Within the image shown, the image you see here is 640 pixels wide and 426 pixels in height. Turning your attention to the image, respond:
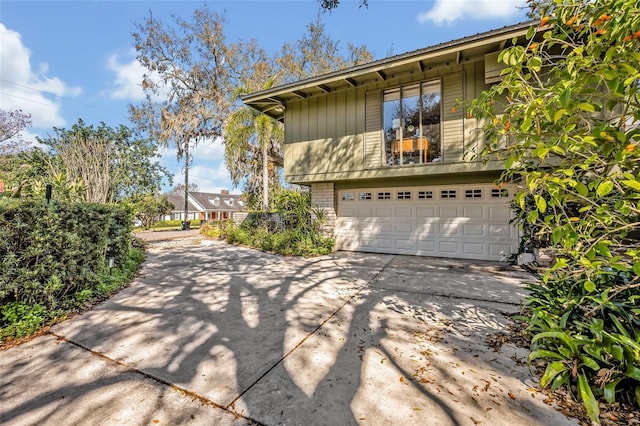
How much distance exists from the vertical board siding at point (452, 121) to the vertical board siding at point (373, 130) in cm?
164

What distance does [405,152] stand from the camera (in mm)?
7453

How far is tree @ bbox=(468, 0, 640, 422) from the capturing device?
4.96 ft

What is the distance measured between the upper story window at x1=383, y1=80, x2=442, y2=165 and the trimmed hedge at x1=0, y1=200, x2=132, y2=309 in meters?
6.66

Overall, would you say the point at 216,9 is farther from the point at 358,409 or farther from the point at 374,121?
the point at 358,409

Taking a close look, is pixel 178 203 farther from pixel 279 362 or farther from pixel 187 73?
pixel 279 362

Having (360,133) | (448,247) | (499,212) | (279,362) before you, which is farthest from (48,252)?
(499,212)

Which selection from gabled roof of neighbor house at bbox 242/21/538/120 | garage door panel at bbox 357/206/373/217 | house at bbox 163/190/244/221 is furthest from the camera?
house at bbox 163/190/244/221

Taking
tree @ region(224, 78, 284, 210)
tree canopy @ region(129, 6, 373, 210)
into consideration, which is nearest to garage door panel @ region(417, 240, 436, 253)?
tree @ region(224, 78, 284, 210)

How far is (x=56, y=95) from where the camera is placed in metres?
18.6

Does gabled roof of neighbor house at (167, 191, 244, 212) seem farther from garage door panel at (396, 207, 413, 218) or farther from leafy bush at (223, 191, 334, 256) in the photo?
garage door panel at (396, 207, 413, 218)

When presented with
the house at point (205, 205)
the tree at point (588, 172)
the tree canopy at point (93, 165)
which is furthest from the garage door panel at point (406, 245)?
the house at point (205, 205)

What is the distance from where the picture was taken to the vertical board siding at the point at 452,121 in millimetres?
6719

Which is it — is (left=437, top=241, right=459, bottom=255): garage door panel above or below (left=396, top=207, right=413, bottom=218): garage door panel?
below

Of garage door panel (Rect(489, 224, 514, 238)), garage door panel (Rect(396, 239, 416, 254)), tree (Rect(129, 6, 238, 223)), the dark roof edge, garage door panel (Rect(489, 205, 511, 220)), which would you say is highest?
tree (Rect(129, 6, 238, 223))
